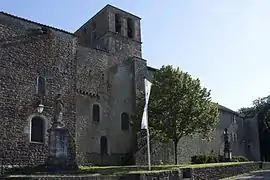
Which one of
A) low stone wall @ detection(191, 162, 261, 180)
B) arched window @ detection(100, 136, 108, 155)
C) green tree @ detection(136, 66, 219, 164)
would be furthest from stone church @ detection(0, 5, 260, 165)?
low stone wall @ detection(191, 162, 261, 180)

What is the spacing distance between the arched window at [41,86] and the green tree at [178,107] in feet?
31.8

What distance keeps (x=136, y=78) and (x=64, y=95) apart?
9983 mm

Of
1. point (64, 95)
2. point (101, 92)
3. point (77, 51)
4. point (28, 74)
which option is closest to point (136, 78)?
point (101, 92)

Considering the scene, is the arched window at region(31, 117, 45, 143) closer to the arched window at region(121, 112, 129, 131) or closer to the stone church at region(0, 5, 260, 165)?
the stone church at region(0, 5, 260, 165)

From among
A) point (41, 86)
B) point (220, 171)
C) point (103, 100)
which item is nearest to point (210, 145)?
point (103, 100)

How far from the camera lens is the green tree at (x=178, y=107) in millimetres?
31047

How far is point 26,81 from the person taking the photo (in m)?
27.5

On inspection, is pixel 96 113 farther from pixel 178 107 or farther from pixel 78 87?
pixel 178 107

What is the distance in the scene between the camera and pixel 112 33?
37.6m

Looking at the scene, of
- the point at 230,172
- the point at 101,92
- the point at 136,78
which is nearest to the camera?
the point at 230,172

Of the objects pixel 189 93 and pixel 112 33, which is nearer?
pixel 189 93

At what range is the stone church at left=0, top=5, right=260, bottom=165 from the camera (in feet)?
87.5

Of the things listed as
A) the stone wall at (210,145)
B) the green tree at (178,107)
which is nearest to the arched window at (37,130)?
the green tree at (178,107)

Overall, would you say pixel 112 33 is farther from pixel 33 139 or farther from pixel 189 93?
pixel 33 139
